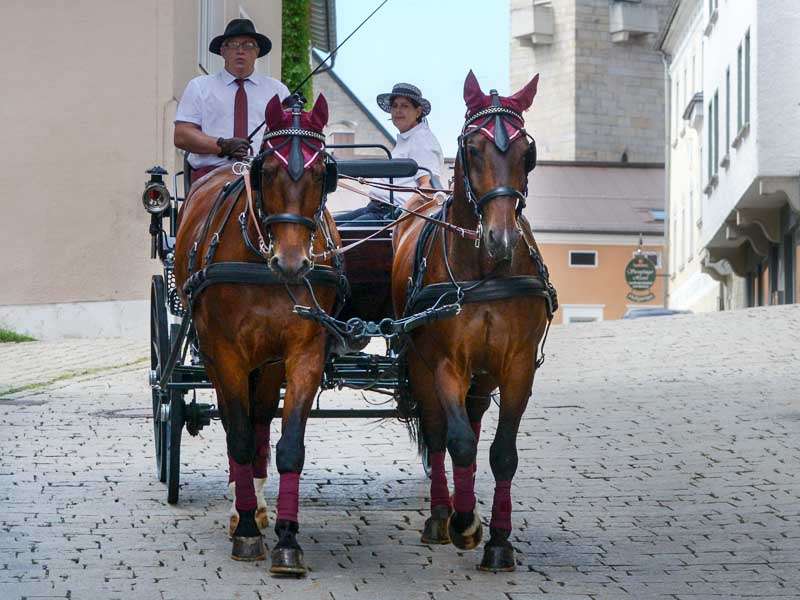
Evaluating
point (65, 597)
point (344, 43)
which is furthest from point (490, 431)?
point (65, 597)

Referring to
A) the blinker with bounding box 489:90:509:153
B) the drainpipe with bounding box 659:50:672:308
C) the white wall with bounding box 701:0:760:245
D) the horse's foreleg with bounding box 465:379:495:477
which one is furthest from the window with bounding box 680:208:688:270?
the blinker with bounding box 489:90:509:153

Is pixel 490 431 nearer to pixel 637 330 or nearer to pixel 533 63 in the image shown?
pixel 637 330

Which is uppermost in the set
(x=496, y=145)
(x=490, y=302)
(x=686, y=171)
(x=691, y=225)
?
(x=686, y=171)

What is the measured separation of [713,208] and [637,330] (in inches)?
542

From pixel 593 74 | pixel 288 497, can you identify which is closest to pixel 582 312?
pixel 593 74

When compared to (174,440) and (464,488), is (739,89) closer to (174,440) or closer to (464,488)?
(174,440)

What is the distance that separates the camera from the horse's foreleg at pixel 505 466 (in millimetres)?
8234

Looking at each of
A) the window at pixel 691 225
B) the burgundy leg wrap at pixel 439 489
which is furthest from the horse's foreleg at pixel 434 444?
the window at pixel 691 225

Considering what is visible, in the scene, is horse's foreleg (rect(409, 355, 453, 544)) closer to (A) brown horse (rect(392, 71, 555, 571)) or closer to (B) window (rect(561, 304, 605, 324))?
(A) brown horse (rect(392, 71, 555, 571))

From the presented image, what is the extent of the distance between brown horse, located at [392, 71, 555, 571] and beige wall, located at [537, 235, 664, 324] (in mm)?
59129

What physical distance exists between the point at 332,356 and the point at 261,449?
2.24 feet

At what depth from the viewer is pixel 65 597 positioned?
7402mm

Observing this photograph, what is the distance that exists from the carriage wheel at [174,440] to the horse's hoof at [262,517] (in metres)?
0.81

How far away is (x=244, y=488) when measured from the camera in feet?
27.9
